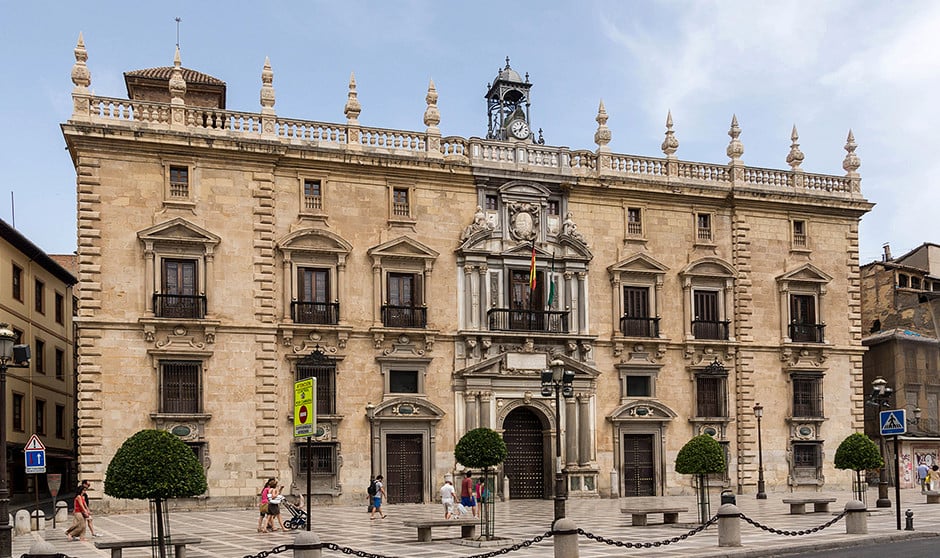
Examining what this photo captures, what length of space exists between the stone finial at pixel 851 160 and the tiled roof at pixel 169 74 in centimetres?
2451

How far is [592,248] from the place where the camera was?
37500 millimetres

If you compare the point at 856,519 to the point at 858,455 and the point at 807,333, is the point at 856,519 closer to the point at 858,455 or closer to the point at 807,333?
Answer: the point at 858,455

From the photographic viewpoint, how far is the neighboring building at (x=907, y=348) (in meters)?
43.0

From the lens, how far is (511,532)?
23969 millimetres

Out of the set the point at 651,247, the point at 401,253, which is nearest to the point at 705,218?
the point at 651,247

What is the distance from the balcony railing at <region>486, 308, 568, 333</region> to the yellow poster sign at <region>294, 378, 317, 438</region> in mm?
18947

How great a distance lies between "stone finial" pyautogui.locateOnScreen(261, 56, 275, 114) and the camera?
33.9 metres

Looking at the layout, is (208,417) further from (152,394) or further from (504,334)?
(504,334)

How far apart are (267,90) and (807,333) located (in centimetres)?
2178

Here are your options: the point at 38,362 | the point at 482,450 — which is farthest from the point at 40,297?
the point at 482,450

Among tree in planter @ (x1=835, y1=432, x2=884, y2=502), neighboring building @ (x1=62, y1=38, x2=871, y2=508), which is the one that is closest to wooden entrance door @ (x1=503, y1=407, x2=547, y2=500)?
neighboring building @ (x1=62, y1=38, x2=871, y2=508)

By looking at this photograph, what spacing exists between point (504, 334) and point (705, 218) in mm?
9509

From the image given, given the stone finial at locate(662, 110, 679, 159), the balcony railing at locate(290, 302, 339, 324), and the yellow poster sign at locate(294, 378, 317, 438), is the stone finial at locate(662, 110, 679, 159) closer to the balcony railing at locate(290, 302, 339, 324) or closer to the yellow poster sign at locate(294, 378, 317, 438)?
the balcony railing at locate(290, 302, 339, 324)

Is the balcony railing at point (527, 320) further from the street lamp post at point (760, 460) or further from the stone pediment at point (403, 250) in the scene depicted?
the street lamp post at point (760, 460)
